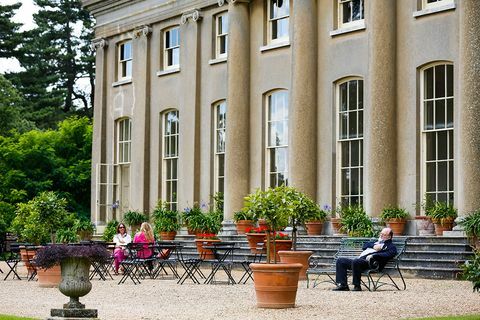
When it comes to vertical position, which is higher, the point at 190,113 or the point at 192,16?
the point at 192,16

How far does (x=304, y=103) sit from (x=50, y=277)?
8.72 metres

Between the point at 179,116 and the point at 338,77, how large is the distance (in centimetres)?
751

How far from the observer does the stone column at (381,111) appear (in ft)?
79.6

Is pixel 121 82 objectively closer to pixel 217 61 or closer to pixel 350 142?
pixel 217 61

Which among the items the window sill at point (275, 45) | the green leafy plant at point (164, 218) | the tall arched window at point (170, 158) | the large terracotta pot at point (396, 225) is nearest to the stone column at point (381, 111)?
the large terracotta pot at point (396, 225)

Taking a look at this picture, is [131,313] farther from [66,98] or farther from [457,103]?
[66,98]

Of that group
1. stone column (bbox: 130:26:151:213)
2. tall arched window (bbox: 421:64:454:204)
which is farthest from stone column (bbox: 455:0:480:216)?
stone column (bbox: 130:26:151:213)

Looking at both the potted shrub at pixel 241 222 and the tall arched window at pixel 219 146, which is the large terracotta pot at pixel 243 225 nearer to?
the potted shrub at pixel 241 222

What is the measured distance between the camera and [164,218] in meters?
30.7

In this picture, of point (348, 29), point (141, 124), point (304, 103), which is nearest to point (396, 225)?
point (304, 103)

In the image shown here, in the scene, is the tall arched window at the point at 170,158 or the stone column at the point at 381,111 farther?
the tall arched window at the point at 170,158

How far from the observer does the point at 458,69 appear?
75.3 ft

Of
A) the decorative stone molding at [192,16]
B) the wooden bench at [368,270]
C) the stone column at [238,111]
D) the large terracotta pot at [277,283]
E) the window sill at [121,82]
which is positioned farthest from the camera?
the window sill at [121,82]

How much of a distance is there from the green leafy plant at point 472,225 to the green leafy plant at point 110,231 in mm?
13987
